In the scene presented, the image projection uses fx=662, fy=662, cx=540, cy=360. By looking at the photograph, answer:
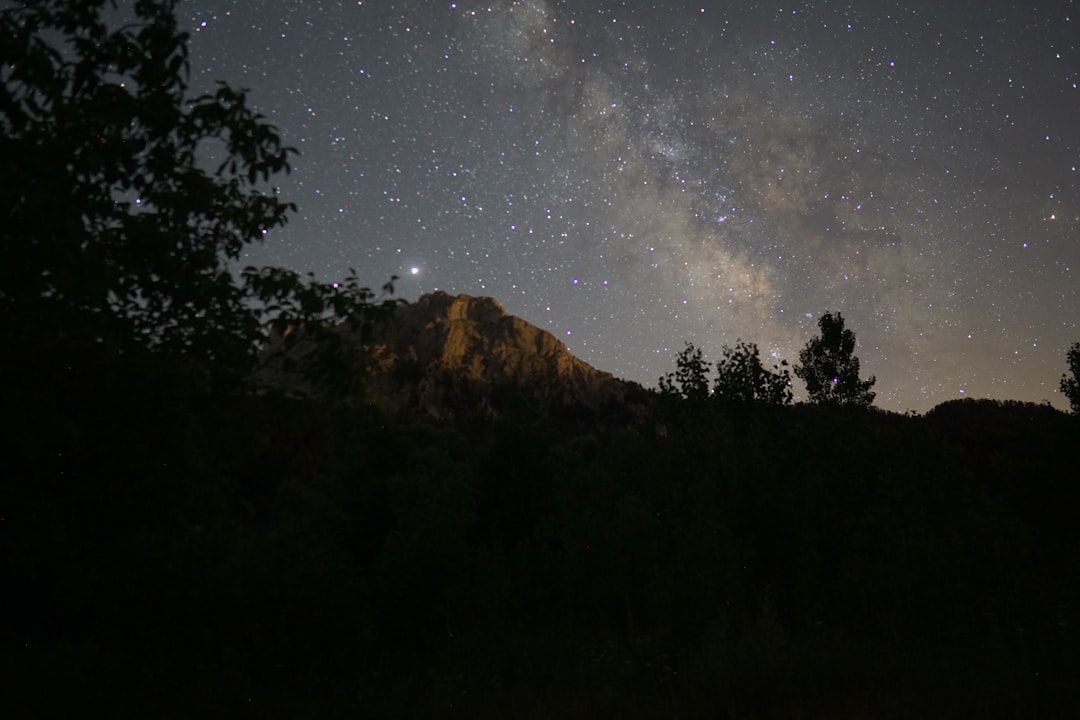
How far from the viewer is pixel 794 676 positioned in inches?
325

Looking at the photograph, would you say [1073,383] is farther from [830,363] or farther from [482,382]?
[482,382]

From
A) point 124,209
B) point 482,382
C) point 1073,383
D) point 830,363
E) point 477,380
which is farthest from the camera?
point 477,380

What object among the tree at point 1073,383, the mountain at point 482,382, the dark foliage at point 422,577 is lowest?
the dark foliage at point 422,577

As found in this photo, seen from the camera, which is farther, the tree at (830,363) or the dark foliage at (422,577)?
the tree at (830,363)

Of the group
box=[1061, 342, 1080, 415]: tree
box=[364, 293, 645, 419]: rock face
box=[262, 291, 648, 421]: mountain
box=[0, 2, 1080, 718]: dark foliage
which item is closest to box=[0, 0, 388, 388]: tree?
box=[0, 2, 1080, 718]: dark foliage

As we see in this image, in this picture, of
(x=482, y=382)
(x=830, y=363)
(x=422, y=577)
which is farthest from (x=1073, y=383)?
(x=482, y=382)

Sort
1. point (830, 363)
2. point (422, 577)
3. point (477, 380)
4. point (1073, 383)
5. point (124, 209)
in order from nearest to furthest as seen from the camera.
Result: point (124, 209), point (422, 577), point (1073, 383), point (830, 363), point (477, 380)

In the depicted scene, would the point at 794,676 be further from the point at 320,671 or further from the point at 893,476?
the point at 893,476

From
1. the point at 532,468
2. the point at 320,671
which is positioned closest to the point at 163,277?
the point at 320,671

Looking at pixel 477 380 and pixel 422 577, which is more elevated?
pixel 477 380

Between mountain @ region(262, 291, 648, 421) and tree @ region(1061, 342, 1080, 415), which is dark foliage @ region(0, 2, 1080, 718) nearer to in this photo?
tree @ region(1061, 342, 1080, 415)

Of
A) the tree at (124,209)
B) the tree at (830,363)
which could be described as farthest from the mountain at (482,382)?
the tree at (124,209)

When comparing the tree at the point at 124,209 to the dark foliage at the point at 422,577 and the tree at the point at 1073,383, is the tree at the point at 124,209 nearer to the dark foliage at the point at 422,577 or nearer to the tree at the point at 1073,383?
the dark foliage at the point at 422,577

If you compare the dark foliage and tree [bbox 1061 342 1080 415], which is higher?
tree [bbox 1061 342 1080 415]
